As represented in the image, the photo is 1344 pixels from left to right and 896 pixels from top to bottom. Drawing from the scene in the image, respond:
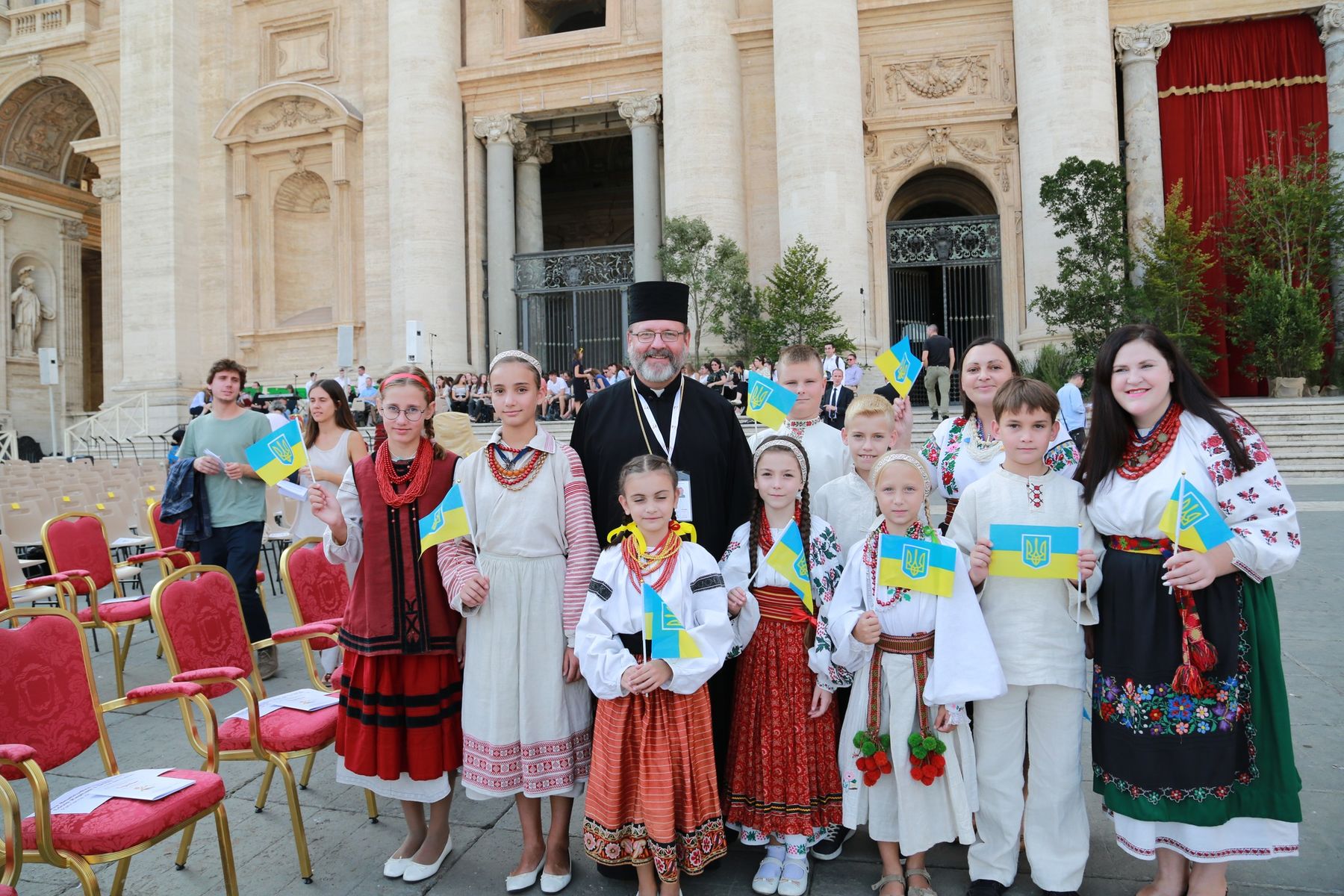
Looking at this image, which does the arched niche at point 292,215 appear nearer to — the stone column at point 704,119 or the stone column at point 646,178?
the stone column at point 646,178

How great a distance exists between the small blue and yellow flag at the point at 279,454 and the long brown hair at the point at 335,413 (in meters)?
1.54

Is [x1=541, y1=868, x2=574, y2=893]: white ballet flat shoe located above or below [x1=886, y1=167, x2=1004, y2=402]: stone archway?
below

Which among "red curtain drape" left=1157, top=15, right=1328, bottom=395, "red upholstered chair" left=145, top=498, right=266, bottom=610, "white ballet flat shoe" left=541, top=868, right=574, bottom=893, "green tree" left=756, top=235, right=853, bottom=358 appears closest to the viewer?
"white ballet flat shoe" left=541, top=868, right=574, bottom=893

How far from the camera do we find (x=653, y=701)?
2836 mm

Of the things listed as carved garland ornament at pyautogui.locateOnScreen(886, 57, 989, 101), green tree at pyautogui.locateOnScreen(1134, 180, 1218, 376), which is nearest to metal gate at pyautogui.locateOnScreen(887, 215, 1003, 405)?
carved garland ornament at pyautogui.locateOnScreen(886, 57, 989, 101)

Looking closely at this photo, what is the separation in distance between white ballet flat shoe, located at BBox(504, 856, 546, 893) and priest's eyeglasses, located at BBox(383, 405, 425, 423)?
172cm

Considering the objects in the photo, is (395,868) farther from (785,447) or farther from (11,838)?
(785,447)

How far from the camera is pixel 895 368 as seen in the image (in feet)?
18.6

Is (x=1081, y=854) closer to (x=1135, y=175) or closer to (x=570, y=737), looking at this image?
(x=570, y=737)

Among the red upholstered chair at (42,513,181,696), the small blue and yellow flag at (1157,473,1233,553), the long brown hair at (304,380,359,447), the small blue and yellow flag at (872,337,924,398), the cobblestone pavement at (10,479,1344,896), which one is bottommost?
the cobblestone pavement at (10,479,1344,896)

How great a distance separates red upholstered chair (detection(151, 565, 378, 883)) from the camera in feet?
10.5

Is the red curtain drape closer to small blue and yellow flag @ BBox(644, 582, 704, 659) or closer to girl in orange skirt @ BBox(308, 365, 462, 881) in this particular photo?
small blue and yellow flag @ BBox(644, 582, 704, 659)

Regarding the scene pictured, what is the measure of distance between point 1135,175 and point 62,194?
31.7m

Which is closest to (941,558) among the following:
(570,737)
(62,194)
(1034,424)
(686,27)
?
(1034,424)
